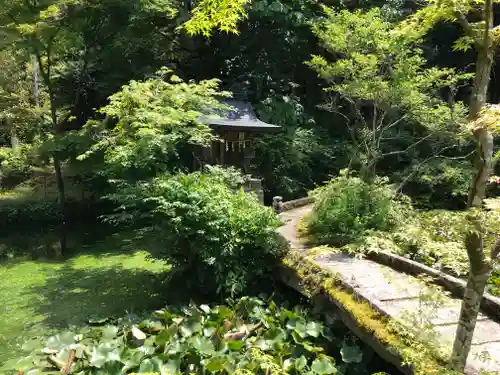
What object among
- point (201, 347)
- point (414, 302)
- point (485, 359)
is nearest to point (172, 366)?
point (201, 347)

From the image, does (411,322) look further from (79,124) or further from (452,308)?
(79,124)

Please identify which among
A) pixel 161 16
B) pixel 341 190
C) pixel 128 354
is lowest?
pixel 128 354

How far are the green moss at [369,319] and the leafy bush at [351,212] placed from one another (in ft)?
3.93

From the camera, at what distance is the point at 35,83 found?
20.0 metres

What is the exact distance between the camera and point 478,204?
Result: 3.56m

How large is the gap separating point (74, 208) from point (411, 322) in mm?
13753

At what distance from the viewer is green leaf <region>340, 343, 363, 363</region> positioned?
483 centimetres

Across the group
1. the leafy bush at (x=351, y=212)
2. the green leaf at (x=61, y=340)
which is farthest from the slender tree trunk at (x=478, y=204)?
the green leaf at (x=61, y=340)

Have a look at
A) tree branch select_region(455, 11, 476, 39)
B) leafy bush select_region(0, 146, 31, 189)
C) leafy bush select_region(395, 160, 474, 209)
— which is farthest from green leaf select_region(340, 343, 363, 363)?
leafy bush select_region(0, 146, 31, 189)

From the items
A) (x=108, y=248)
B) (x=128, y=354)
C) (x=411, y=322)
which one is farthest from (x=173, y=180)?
(x=108, y=248)

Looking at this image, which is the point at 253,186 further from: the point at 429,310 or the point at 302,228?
the point at 429,310

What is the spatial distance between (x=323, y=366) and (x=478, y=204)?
2353 millimetres

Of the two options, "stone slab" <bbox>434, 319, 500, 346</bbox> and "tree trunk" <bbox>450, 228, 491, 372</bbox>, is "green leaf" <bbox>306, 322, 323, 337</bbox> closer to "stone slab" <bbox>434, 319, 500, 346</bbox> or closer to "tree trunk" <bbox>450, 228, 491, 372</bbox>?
"stone slab" <bbox>434, 319, 500, 346</bbox>

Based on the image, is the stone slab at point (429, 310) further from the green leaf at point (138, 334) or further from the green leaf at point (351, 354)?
the green leaf at point (138, 334)
